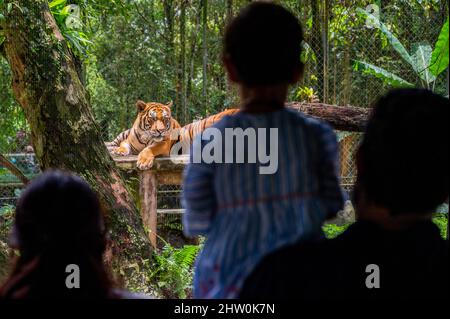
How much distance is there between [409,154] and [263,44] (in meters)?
0.42

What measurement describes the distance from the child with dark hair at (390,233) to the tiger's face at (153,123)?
6281mm

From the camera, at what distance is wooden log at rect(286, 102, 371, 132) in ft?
19.4

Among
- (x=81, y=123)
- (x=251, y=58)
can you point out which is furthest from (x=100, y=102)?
(x=251, y=58)

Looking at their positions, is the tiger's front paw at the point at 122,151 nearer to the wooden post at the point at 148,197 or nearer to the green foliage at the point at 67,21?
the wooden post at the point at 148,197

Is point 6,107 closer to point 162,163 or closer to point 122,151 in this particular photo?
point 122,151

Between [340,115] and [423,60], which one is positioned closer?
[340,115]

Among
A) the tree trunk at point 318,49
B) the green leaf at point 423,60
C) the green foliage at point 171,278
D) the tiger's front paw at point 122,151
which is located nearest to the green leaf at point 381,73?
the green leaf at point 423,60

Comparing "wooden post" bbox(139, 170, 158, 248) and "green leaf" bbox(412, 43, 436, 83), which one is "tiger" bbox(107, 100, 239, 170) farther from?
"green leaf" bbox(412, 43, 436, 83)

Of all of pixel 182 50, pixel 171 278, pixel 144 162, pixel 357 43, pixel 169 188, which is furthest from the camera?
pixel 182 50

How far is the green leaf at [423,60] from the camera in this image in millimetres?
7340

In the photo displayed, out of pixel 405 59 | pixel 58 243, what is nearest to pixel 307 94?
pixel 405 59

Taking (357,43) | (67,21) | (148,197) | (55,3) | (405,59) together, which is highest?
(357,43)

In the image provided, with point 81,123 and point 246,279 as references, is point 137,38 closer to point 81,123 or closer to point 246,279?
A: point 81,123

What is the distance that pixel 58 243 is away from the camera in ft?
4.60
